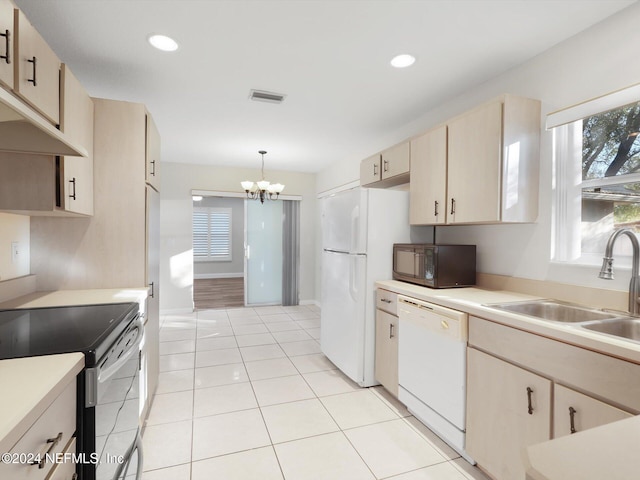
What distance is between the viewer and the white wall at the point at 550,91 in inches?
68.4

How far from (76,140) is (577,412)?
2733 mm

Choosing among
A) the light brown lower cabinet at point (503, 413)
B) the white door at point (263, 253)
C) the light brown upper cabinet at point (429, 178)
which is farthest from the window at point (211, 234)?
the light brown lower cabinet at point (503, 413)

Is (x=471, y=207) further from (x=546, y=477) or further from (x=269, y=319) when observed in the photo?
(x=269, y=319)

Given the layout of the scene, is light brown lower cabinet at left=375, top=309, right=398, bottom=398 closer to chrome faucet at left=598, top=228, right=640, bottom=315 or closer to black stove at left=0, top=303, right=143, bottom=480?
chrome faucet at left=598, top=228, right=640, bottom=315

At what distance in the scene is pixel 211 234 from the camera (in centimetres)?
935

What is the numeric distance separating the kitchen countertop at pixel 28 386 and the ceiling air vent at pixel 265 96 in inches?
91.8

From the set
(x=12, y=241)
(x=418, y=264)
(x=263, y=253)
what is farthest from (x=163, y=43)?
(x=263, y=253)

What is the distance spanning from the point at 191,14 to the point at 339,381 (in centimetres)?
289

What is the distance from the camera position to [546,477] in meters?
0.53

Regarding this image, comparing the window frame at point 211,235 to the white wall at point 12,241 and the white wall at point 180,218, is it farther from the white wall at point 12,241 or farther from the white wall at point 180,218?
the white wall at point 12,241

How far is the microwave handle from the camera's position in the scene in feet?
8.19

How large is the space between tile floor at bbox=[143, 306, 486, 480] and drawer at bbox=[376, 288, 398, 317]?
719mm

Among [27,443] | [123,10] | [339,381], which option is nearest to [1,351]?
[27,443]

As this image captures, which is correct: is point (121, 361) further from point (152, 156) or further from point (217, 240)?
point (217, 240)
